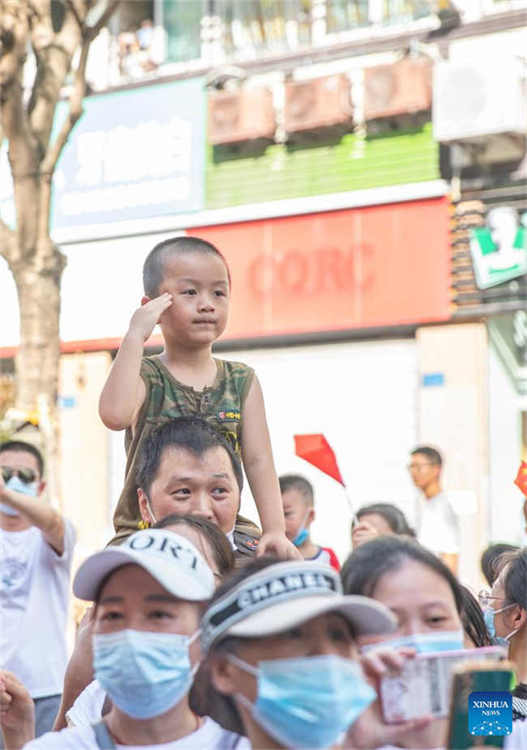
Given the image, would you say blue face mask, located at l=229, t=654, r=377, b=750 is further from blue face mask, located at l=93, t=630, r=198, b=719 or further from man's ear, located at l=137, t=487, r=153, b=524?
man's ear, located at l=137, t=487, r=153, b=524

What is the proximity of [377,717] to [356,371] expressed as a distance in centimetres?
1363

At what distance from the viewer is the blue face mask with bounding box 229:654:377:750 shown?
251 cm

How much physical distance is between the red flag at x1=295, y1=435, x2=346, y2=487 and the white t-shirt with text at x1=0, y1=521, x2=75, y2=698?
1091mm

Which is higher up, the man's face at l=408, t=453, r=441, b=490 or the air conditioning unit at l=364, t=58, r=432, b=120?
the air conditioning unit at l=364, t=58, r=432, b=120

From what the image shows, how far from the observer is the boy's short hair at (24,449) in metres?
6.59

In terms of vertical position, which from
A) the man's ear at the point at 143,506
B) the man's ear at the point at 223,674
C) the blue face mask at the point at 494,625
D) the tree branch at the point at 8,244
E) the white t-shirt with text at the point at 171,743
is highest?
the tree branch at the point at 8,244

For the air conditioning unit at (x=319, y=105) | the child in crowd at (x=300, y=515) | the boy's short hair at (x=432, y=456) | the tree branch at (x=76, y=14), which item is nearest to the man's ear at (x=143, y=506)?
the child in crowd at (x=300, y=515)

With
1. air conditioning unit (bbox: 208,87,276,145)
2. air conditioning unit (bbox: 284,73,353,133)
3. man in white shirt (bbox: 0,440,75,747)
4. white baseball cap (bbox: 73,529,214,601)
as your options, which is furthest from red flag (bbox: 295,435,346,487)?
air conditioning unit (bbox: 208,87,276,145)

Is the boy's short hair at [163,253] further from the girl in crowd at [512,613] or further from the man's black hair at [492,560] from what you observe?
the man's black hair at [492,560]

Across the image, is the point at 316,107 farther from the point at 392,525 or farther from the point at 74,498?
the point at 392,525

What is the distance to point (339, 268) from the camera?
16.5 meters

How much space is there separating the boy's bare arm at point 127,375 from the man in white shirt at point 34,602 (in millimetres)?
1869

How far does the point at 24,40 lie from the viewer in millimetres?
10570

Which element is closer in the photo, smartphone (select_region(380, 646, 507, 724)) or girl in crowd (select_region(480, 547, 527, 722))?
smartphone (select_region(380, 646, 507, 724))
